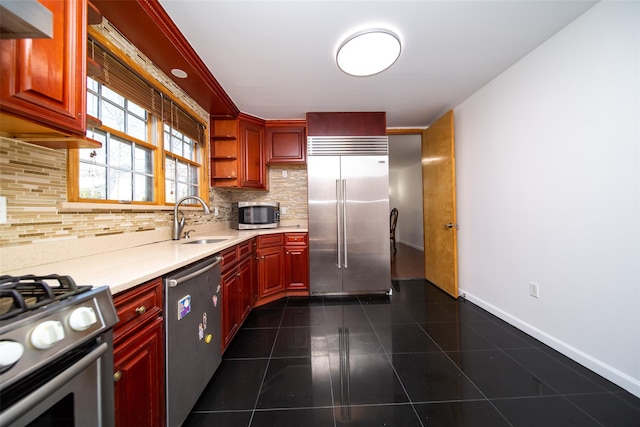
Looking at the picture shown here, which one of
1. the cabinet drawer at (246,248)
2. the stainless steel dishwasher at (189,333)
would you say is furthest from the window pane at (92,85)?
the cabinet drawer at (246,248)

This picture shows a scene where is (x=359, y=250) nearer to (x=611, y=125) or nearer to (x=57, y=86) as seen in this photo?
(x=611, y=125)

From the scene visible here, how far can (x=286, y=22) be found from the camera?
1.53 metres

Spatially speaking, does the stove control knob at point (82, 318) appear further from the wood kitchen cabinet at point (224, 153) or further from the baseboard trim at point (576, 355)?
the baseboard trim at point (576, 355)

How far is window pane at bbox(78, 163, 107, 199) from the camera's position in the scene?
130 centimetres

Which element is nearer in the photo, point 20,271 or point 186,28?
point 20,271

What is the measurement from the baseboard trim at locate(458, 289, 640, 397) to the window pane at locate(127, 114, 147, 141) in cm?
355

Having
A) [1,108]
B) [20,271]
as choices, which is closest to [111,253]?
[20,271]

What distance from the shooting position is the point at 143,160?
1.80m

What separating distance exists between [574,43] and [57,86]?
291 centimetres

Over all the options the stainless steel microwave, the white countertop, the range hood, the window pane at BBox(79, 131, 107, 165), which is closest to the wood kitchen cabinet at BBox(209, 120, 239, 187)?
the stainless steel microwave

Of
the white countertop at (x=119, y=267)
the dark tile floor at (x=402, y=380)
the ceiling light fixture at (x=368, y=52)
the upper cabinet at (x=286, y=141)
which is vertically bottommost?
the dark tile floor at (x=402, y=380)

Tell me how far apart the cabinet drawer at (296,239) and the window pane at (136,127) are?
169cm

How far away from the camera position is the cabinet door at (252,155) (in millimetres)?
2854

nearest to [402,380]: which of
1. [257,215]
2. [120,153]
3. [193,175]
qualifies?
[257,215]
